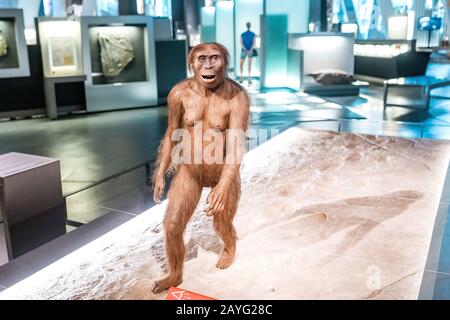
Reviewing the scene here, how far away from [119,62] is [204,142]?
875cm

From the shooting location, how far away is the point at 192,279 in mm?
3158

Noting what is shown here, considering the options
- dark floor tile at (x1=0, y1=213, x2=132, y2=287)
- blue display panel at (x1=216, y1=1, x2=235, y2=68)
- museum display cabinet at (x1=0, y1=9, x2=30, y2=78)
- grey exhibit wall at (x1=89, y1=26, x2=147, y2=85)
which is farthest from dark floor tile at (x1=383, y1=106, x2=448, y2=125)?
blue display panel at (x1=216, y1=1, x2=235, y2=68)

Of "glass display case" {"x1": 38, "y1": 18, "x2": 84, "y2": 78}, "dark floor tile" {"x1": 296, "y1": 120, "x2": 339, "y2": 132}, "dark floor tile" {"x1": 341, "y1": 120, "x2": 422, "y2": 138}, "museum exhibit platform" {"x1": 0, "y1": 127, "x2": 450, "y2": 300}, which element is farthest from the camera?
"glass display case" {"x1": 38, "y1": 18, "x2": 84, "y2": 78}

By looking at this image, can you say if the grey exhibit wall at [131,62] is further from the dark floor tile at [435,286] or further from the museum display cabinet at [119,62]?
the dark floor tile at [435,286]

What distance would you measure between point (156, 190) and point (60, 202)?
6.86 feet

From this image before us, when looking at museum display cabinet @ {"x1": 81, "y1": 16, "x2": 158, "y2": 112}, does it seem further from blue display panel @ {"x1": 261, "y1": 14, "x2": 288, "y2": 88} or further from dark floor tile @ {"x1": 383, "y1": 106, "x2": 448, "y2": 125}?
dark floor tile @ {"x1": 383, "y1": 106, "x2": 448, "y2": 125}

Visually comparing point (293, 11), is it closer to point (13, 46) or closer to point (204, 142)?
point (13, 46)

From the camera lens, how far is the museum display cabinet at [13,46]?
937cm

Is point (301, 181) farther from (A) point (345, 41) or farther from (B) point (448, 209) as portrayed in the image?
(A) point (345, 41)

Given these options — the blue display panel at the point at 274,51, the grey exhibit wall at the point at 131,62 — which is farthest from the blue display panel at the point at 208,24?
the grey exhibit wall at the point at 131,62

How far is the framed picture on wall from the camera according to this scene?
33.3 ft

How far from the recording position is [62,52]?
1028 centimetres

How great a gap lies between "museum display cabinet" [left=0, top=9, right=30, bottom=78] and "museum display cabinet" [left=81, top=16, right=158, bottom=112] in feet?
4.09

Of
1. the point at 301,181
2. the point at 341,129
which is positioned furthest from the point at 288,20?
the point at 301,181
